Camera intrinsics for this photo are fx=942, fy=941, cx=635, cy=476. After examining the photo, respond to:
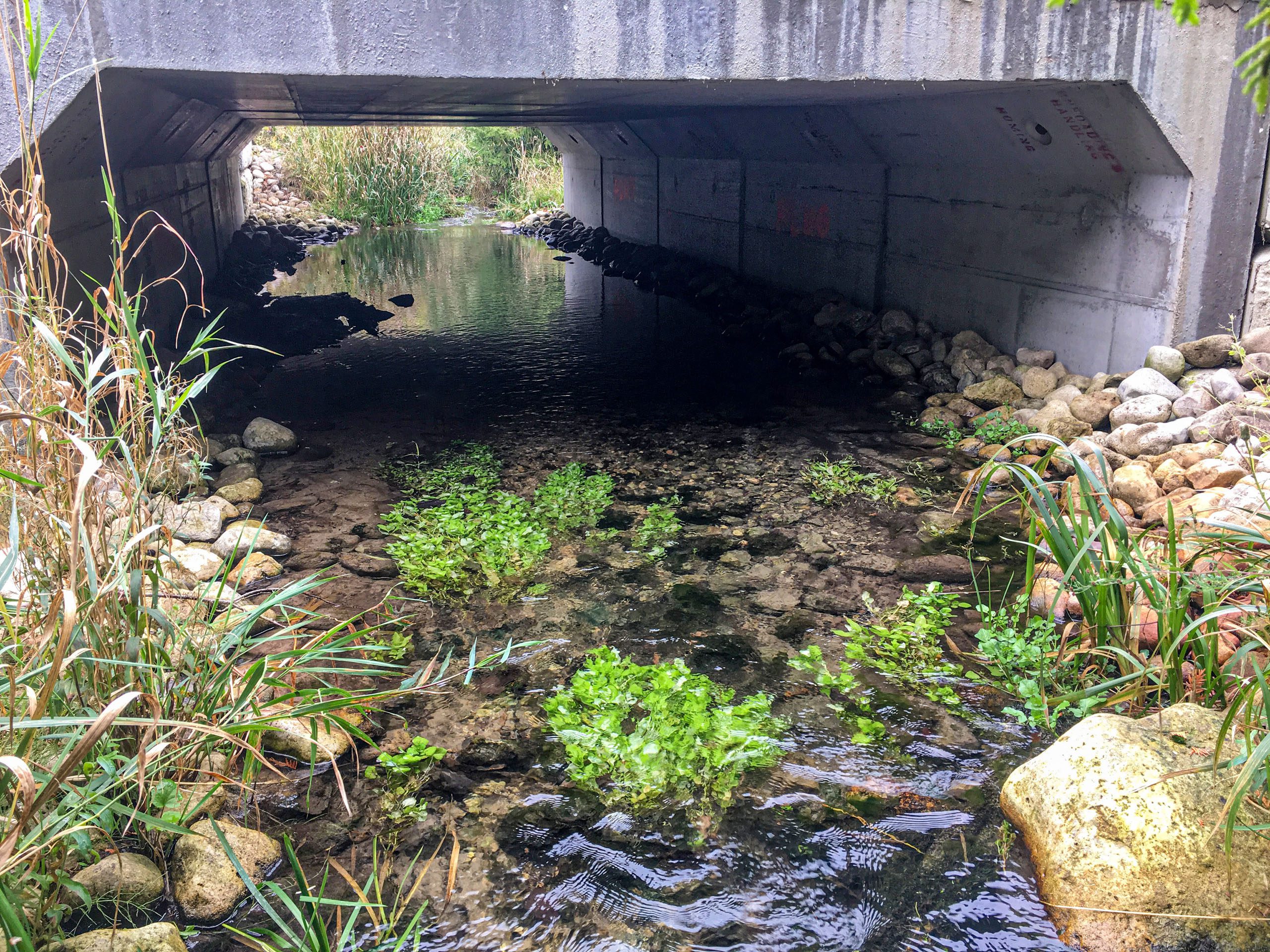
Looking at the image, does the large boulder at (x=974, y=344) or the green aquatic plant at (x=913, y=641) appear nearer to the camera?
the green aquatic plant at (x=913, y=641)

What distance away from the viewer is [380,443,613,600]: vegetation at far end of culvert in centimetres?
466

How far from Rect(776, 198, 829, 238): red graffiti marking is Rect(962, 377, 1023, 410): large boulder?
11.6 feet

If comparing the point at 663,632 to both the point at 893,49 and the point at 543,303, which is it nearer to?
the point at 893,49

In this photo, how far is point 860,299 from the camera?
9766 millimetres

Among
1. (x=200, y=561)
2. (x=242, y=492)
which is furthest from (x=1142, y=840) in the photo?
(x=242, y=492)

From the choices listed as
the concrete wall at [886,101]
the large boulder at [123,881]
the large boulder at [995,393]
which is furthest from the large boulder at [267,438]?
the large boulder at [995,393]

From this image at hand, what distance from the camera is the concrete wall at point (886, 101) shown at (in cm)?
440

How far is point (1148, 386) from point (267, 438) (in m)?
5.83

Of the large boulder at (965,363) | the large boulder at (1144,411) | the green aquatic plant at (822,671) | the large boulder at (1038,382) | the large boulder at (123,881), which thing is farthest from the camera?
the large boulder at (965,363)

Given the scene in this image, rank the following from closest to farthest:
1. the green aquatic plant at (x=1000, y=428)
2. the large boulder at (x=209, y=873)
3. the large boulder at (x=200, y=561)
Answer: the large boulder at (x=209, y=873) → the large boulder at (x=200, y=561) → the green aquatic plant at (x=1000, y=428)

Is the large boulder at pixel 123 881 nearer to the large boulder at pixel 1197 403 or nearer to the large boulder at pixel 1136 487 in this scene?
the large boulder at pixel 1136 487

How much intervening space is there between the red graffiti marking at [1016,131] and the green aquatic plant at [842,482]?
269 centimetres

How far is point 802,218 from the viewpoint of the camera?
419 inches

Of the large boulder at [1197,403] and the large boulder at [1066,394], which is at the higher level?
the large boulder at [1197,403]
